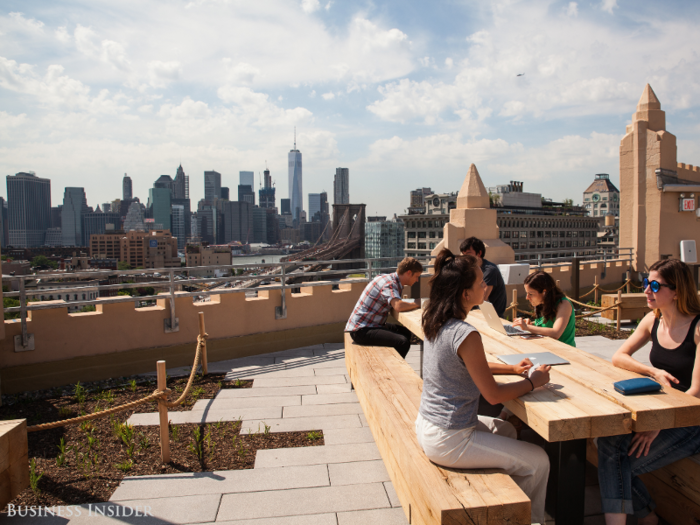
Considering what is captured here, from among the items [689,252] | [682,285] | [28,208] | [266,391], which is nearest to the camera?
[682,285]

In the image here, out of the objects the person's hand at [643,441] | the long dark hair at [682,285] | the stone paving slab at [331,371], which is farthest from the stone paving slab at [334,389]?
the long dark hair at [682,285]

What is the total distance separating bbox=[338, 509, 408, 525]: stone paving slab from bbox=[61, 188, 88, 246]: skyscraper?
156946 mm

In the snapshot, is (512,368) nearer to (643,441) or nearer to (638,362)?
(643,441)

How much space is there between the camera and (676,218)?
14.4 m

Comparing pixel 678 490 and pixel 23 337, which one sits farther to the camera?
pixel 23 337

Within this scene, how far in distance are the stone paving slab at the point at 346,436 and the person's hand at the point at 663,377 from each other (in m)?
2.22

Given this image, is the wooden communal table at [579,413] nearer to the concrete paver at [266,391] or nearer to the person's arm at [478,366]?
the person's arm at [478,366]

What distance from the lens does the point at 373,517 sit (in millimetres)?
2904

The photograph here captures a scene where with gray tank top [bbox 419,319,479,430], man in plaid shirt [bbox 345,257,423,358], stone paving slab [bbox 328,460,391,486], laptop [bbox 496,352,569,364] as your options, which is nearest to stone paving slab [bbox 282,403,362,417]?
man in plaid shirt [bbox 345,257,423,358]

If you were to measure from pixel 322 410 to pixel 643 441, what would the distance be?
298cm

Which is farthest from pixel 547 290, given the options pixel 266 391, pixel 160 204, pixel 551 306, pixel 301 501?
pixel 160 204

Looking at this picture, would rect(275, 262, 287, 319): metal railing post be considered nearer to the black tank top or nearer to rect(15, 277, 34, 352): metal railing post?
rect(15, 277, 34, 352): metal railing post

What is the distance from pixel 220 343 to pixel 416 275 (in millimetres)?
3243

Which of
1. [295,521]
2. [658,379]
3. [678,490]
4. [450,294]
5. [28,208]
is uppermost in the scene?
[28,208]
